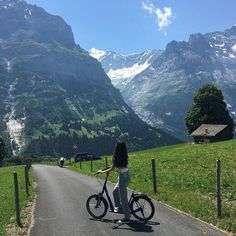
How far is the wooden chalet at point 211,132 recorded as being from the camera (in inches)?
4422

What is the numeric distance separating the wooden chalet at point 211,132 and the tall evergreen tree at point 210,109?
11.8 ft

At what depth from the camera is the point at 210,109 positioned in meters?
120

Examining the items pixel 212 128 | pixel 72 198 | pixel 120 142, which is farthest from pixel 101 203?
pixel 212 128

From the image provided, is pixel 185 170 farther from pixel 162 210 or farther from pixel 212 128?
pixel 212 128

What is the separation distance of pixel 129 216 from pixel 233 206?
4584mm

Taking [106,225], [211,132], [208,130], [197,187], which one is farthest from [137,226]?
[208,130]

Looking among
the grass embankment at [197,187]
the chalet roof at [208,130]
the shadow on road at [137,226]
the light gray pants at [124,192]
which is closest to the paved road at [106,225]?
the shadow on road at [137,226]

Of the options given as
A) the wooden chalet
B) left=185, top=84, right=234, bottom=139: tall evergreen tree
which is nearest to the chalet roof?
the wooden chalet

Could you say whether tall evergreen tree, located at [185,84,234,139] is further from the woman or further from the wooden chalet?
the woman

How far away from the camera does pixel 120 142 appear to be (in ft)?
61.4

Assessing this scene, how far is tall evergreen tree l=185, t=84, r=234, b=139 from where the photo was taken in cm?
11906

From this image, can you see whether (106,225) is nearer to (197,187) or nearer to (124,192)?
(124,192)

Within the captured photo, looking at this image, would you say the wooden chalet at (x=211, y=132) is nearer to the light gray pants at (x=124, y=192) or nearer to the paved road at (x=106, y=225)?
the paved road at (x=106, y=225)

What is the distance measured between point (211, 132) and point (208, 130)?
1.24m
